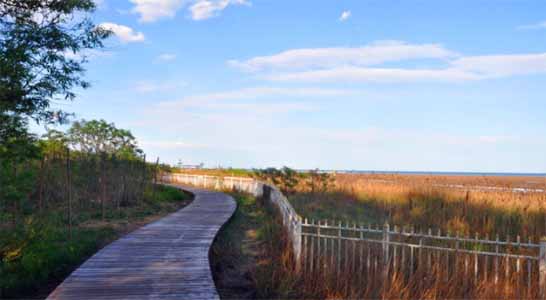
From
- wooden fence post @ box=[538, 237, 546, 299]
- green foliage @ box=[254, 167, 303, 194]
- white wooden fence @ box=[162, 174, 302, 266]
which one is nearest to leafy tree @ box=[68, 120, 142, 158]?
white wooden fence @ box=[162, 174, 302, 266]

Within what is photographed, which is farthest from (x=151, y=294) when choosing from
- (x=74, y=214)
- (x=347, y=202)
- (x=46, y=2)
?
(x=347, y=202)

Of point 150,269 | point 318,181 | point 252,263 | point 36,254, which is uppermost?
point 318,181

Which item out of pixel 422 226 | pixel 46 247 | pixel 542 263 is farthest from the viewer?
pixel 422 226

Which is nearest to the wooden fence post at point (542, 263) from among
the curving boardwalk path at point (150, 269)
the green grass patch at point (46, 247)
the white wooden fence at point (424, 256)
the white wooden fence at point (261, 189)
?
the white wooden fence at point (424, 256)

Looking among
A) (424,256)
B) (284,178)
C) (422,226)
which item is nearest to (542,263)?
(424,256)

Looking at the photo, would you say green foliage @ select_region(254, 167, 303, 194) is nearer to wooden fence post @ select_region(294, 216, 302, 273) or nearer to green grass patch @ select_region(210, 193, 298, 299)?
green grass patch @ select_region(210, 193, 298, 299)

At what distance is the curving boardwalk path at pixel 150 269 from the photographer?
690 cm

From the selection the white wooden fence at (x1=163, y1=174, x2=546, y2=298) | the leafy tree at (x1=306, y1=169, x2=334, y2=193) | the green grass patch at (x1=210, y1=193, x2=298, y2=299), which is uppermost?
the leafy tree at (x1=306, y1=169, x2=334, y2=193)

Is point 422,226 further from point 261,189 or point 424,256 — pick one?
point 261,189

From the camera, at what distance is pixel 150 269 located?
825cm

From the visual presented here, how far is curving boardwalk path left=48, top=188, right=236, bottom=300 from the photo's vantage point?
272 inches

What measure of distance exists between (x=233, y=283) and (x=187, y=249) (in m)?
1.73

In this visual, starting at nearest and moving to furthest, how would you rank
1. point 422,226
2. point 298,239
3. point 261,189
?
1. point 298,239
2. point 422,226
3. point 261,189

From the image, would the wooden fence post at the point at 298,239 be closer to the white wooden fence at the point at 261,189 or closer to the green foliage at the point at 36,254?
the white wooden fence at the point at 261,189
